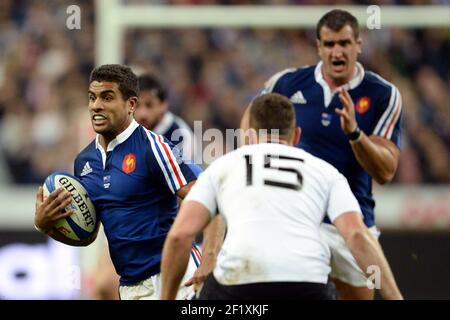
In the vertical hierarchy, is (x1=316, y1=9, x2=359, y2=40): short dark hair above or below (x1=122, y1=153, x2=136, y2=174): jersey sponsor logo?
above

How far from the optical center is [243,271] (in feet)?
17.3

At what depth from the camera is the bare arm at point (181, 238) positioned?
17.3 ft

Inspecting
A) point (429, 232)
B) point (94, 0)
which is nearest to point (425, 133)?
point (429, 232)

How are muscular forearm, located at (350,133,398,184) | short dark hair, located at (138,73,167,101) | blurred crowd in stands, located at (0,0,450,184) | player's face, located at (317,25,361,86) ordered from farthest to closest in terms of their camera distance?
blurred crowd in stands, located at (0,0,450,184) < short dark hair, located at (138,73,167,101) < player's face, located at (317,25,361,86) < muscular forearm, located at (350,133,398,184)

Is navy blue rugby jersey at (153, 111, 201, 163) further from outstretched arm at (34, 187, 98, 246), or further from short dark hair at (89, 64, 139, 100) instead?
outstretched arm at (34, 187, 98, 246)

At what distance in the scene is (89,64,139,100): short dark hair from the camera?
21.1 feet

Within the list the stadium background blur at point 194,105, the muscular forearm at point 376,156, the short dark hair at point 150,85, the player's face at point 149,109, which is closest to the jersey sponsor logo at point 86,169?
the muscular forearm at point 376,156

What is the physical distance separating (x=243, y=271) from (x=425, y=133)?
7.15 meters

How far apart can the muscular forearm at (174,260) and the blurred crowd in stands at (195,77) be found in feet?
20.2

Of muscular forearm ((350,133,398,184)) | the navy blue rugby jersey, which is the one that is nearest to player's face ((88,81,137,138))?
muscular forearm ((350,133,398,184))

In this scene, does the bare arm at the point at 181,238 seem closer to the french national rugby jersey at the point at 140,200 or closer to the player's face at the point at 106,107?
the french national rugby jersey at the point at 140,200

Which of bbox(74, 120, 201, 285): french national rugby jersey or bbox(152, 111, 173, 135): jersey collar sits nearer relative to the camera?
bbox(74, 120, 201, 285): french national rugby jersey

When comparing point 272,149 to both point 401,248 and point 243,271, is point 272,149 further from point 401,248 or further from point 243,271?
point 401,248

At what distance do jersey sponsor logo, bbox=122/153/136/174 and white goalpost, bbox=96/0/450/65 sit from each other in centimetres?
469
